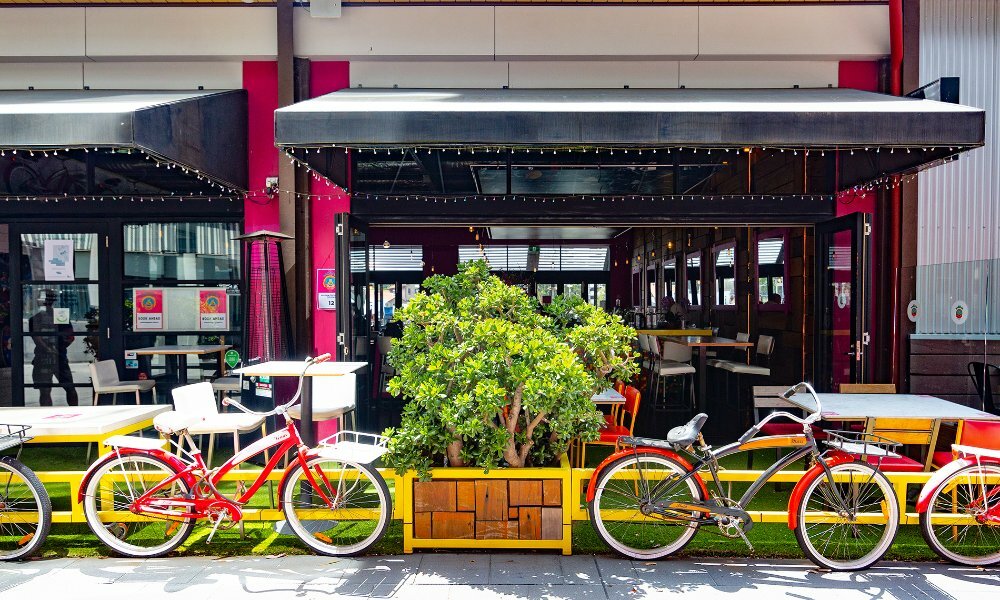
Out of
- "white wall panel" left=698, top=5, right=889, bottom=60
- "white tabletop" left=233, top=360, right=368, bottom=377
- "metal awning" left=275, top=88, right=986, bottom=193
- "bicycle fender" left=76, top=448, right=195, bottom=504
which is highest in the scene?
"white wall panel" left=698, top=5, right=889, bottom=60

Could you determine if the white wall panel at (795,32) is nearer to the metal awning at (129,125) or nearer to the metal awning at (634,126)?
the metal awning at (634,126)

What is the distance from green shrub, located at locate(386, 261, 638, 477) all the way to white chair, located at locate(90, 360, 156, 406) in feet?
11.7

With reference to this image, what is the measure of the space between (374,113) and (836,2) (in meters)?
4.76

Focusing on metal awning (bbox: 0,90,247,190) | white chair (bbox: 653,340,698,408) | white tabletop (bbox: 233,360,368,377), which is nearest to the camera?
white tabletop (bbox: 233,360,368,377)

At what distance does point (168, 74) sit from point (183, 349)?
2.75 m

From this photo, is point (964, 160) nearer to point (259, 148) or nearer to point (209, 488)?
point (259, 148)

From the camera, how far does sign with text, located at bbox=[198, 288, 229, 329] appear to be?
6.40 metres

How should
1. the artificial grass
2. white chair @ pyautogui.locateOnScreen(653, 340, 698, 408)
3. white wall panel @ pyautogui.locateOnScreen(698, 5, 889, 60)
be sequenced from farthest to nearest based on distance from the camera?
white chair @ pyautogui.locateOnScreen(653, 340, 698, 408) → white wall panel @ pyautogui.locateOnScreen(698, 5, 889, 60) → the artificial grass

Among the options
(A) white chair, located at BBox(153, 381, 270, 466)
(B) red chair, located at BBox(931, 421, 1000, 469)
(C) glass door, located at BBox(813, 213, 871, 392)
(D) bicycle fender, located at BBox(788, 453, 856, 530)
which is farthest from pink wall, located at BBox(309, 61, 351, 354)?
(B) red chair, located at BBox(931, 421, 1000, 469)

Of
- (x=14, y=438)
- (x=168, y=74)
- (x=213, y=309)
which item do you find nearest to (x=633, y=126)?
(x=14, y=438)

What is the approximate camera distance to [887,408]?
14.6 feet

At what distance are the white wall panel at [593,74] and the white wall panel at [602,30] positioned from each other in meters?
0.11

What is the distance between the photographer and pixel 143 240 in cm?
637

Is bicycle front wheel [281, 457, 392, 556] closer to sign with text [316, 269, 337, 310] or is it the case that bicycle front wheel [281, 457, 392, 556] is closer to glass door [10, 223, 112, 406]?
sign with text [316, 269, 337, 310]
